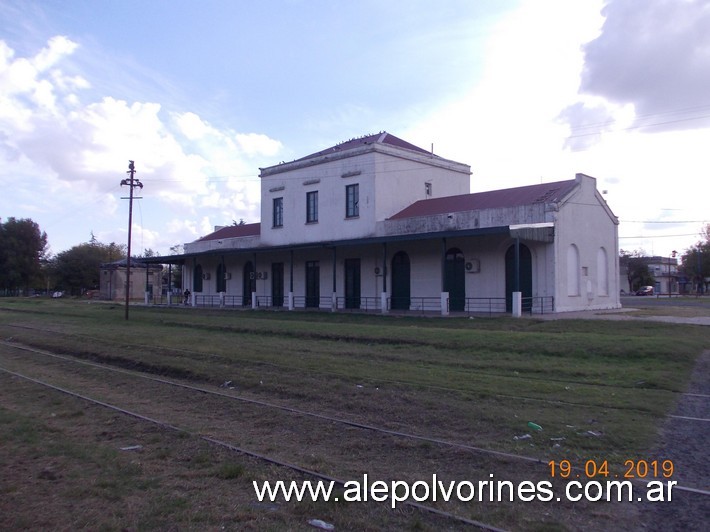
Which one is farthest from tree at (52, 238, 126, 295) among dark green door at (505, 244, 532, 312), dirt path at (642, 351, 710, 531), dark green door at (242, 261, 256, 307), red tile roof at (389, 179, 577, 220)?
dirt path at (642, 351, 710, 531)

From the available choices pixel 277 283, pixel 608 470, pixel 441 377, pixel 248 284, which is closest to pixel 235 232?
pixel 248 284

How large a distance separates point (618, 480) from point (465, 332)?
1286 centimetres

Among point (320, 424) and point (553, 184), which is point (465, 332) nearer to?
point (320, 424)

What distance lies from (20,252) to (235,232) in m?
50.7

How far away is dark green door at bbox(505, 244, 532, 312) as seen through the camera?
26.5 m

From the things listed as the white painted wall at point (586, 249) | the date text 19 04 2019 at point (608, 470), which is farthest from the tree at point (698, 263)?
the date text 19 04 2019 at point (608, 470)

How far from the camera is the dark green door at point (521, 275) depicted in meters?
26.5

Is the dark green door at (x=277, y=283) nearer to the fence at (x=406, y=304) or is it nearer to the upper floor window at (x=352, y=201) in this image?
the fence at (x=406, y=304)

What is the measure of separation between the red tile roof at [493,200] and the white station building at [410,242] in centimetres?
10

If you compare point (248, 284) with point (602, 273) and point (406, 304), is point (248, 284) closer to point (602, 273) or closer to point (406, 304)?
point (406, 304)

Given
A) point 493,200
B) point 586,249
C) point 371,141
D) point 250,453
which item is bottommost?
point 250,453

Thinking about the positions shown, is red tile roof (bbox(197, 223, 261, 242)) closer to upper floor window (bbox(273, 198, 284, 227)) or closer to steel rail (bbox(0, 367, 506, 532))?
upper floor window (bbox(273, 198, 284, 227))

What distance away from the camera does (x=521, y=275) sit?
26531mm

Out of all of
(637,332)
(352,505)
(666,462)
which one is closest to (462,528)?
(352,505)
